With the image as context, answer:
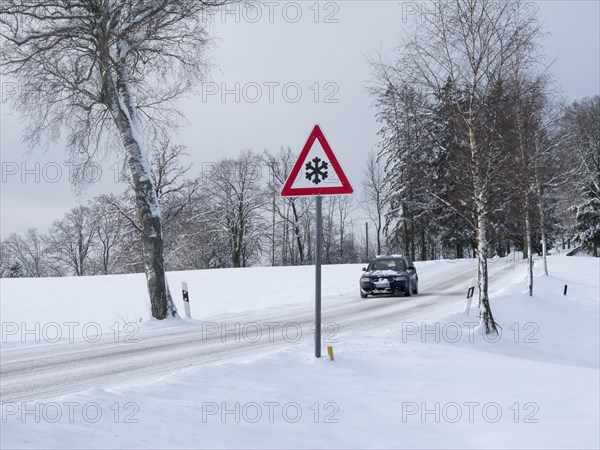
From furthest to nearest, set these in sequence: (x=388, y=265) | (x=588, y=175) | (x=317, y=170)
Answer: (x=588, y=175), (x=388, y=265), (x=317, y=170)

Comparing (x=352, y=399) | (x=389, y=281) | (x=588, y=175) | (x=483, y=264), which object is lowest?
(x=352, y=399)

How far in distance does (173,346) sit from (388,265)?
554 inches

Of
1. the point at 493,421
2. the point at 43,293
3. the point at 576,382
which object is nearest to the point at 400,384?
the point at 493,421

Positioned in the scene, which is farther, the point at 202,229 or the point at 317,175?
the point at 202,229

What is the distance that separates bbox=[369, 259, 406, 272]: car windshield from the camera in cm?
2325

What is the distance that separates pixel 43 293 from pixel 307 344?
20.4 metres

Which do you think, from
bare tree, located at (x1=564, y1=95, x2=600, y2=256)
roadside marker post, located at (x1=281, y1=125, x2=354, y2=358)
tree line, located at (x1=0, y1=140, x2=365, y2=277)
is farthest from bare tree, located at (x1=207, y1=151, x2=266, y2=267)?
roadside marker post, located at (x1=281, y1=125, x2=354, y2=358)

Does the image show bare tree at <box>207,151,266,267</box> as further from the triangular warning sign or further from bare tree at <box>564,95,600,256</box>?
the triangular warning sign

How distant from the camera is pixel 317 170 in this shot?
7832 mm

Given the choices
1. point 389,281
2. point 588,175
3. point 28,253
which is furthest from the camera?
point 28,253

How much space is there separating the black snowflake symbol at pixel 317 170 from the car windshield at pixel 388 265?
15909 millimetres

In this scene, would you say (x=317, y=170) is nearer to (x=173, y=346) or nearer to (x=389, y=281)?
(x=173, y=346)

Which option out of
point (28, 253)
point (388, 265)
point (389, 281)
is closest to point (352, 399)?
point (389, 281)

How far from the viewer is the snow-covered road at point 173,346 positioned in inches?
302
